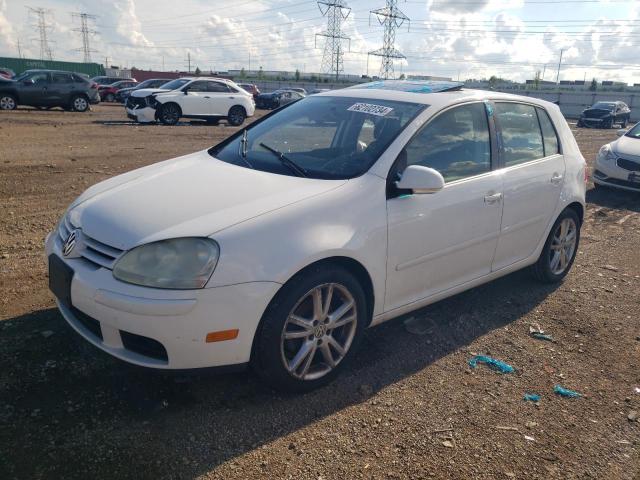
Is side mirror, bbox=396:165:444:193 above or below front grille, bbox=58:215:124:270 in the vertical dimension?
above

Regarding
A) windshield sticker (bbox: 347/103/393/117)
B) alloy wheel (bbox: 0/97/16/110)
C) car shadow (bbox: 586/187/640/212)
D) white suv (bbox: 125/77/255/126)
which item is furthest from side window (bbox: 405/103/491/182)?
alloy wheel (bbox: 0/97/16/110)

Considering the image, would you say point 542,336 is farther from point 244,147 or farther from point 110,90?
point 110,90

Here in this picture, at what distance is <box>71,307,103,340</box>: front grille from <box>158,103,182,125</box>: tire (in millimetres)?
17081

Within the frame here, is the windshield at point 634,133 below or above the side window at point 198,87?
below

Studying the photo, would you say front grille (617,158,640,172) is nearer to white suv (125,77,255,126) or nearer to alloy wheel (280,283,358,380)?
alloy wheel (280,283,358,380)

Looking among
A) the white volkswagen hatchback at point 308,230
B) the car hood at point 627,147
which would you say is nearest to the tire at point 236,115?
the car hood at point 627,147

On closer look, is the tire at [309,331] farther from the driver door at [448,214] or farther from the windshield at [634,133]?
the windshield at [634,133]

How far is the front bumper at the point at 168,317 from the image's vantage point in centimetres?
249

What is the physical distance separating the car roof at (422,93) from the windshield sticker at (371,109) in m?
0.12

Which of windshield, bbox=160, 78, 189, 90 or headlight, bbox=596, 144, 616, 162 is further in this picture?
windshield, bbox=160, 78, 189, 90

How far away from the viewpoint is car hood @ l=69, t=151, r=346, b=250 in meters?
2.67

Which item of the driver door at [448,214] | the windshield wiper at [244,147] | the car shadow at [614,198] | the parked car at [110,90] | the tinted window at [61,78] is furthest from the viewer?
→ the parked car at [110,90]

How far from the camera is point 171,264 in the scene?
8.36 feet

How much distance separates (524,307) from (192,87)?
1723cm
